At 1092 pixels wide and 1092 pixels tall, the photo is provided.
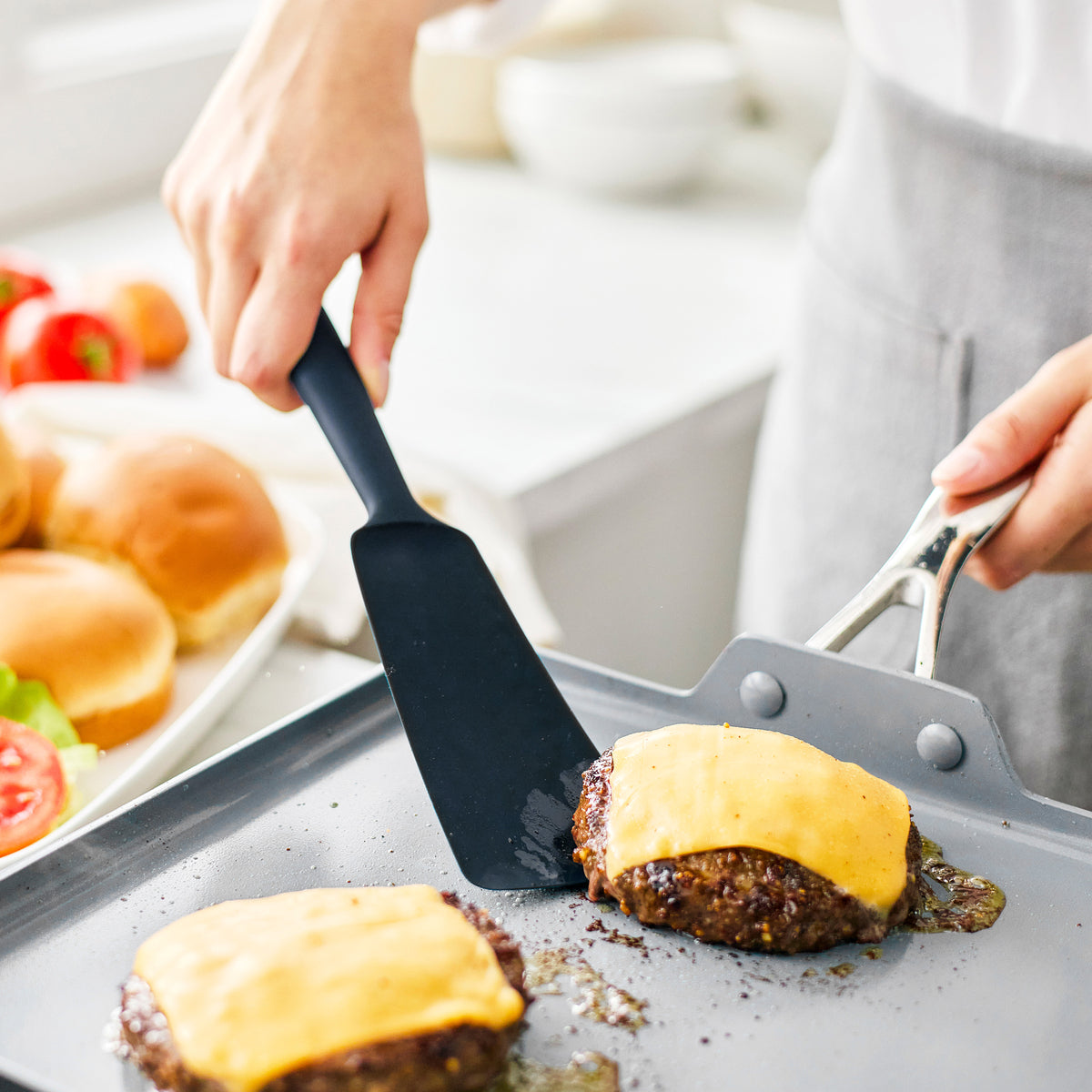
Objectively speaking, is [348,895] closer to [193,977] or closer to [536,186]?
[193,977]

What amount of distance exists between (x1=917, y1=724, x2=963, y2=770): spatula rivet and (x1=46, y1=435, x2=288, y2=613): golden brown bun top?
17.1 inches

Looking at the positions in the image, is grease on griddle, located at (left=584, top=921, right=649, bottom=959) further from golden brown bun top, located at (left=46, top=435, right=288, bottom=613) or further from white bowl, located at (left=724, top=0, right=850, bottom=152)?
white bowl, located at (left=724, top=0, right=850, bottom=152)

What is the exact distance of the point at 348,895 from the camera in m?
0.48

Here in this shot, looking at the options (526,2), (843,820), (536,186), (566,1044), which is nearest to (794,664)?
(843,820)

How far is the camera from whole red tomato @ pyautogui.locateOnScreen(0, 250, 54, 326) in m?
1.23

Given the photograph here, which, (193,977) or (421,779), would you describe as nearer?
(193,977)

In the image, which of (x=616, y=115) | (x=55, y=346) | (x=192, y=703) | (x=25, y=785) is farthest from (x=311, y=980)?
(x=616, y=115)

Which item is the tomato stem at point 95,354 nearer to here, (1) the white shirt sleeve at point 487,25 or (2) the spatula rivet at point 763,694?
(1) the white shirt sleeve at point 487,25

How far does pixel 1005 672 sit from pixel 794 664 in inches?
16.1

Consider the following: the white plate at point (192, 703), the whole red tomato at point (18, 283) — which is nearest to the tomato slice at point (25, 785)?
the white plate at point (192, 703)

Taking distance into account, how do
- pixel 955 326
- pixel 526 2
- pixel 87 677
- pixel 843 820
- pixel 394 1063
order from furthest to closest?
pixel 526 2 < pixel 955 326 < pixel 87 677 < pixel 843 820 < pixel 394 1063

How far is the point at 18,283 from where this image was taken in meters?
1.25

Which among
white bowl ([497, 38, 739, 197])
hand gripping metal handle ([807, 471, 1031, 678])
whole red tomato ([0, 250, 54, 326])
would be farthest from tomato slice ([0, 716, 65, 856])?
white bowl ([497, 38, 739, 197])

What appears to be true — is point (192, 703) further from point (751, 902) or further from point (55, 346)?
point (55, 346)
